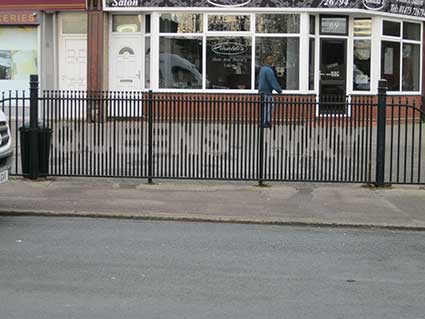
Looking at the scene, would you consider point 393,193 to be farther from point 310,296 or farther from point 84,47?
point 84,47

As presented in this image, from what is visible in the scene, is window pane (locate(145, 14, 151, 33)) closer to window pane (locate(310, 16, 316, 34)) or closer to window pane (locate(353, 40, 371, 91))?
window pane (locate(310, 16, 316, 34))

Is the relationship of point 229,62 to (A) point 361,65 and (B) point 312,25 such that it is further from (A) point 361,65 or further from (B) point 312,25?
(A) point 361,65

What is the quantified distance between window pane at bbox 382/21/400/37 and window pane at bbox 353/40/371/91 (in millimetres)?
760

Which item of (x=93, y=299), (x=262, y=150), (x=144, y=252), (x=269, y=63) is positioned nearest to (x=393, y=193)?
(x=262, y=150)

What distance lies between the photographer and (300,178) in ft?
37.4

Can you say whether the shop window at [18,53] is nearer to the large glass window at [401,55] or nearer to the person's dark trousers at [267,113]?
the large glass window at [401,55]

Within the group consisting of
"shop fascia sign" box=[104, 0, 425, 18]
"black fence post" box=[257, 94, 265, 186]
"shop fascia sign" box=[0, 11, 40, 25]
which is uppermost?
"shop fascia sign" box=[104, 0, 425, 18]

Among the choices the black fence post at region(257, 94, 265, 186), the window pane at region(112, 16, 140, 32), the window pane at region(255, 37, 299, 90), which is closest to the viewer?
the black fence post at region(257, 94, 265, 186)

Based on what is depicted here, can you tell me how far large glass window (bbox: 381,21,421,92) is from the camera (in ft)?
66.4

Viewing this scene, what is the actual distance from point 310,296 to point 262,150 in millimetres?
5699

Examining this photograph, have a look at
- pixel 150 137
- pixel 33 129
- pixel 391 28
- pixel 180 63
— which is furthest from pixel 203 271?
pixel 391 28

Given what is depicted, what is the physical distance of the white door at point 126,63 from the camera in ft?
64.9

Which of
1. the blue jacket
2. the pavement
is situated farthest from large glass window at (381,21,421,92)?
the pavement

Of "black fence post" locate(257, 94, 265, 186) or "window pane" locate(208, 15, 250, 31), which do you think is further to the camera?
"window pane" locate(208, 15, 250, 31)
